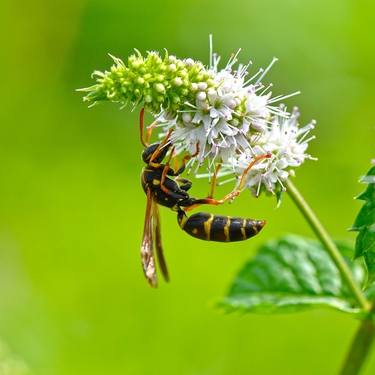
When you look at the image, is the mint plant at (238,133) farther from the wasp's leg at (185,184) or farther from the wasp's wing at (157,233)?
the wasp's wing at (157,233)

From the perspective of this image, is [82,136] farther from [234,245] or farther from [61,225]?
[234,245]

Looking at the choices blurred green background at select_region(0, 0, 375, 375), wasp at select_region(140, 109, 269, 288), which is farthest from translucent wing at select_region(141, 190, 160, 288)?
blurred green background at select_region(0, 0, 375, 375)

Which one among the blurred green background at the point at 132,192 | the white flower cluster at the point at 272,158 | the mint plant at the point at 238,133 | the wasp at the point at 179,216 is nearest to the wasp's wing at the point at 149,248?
the wasp at the point at 179,216

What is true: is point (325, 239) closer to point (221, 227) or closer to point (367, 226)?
point (367, 226)

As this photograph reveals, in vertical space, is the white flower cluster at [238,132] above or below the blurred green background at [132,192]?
below

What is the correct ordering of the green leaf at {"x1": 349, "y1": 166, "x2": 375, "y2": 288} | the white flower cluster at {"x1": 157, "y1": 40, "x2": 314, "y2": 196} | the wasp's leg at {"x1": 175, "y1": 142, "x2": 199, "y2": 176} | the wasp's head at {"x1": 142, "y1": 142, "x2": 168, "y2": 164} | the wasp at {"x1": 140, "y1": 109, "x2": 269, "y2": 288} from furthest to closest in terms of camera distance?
the wasp's head at {"x1": 142, "y1": 142, "x2": 168, "y2": 164} < the wasp at {"x1": 140, "y1": 109, "x2": 269, "y2": 288} < the wasp's leg at {"x1": 175, "y1": 142, "x2": 199, "y2": 176} < the white flower cluster at {"x1": 157, "y1": 40, "x2": 314, "y2": 196} < the green leaf at {"x1": 349, "y1": 166, "x2": 375, "y2": 288}

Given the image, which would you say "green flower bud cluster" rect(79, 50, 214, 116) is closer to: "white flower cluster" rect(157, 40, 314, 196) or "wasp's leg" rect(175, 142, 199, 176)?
"white flower cluster" rect(157, 40, 314, 196)

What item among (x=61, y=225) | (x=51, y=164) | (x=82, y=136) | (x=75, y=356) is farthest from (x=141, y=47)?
(x=75, y=356)
